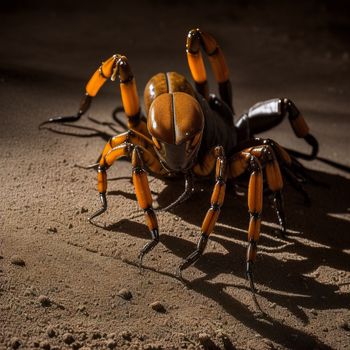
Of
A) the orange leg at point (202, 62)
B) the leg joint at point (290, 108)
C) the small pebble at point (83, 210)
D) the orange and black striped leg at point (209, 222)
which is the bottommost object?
the small pebble at point (83, 210)

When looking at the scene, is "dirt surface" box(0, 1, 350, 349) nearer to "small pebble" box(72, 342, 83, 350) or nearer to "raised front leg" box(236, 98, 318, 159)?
"small pebble" box(72, 342, 83, 350)

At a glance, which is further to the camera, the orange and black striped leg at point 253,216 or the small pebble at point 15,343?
the orange and black striped leg at point 253,216

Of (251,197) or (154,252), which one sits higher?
(251,197)

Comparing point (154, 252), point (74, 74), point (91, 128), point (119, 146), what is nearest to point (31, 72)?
point (74, 74)

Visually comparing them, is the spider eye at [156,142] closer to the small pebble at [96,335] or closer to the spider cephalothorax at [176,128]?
the spider cephalothorax at [176,128]

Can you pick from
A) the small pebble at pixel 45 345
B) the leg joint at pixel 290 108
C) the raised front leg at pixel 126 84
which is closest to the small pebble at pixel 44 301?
the small pebble at pixel 45 345

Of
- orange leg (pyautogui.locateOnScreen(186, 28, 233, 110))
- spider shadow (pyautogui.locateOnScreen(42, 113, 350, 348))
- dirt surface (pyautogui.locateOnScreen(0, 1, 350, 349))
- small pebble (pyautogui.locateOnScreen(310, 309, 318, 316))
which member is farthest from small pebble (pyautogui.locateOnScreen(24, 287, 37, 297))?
orange leg (pyautogui.locateOnScreen(186, 28, 233, 110))

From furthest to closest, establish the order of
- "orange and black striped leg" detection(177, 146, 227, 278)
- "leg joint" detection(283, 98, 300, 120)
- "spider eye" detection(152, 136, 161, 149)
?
"leg joint" detection(283, 98, 300, 120) < "spider eye" detection(152, 136, 161, 149) < "orange and black striped leg" detection(177, 146, 227, 278)

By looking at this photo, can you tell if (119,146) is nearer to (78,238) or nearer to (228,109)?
(78,238)
